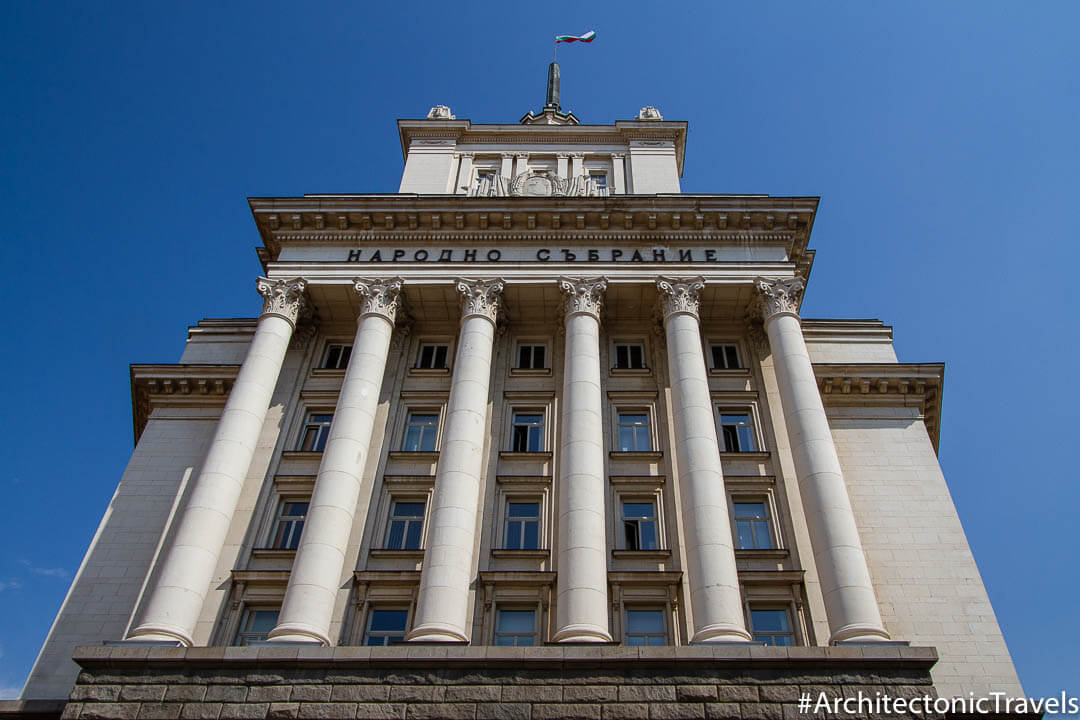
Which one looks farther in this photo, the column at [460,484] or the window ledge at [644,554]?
the window ledge at [644,554]

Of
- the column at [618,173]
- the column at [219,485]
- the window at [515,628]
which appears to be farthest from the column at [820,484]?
the column at [219,485]

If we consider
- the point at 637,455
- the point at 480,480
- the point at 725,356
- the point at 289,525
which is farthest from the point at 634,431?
the point at 289,525

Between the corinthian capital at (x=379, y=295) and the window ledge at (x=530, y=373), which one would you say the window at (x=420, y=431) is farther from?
the corinthian capital at (x=379, y=295)

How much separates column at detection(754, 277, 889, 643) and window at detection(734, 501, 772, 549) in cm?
223

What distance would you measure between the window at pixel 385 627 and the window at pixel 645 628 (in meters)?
6.54

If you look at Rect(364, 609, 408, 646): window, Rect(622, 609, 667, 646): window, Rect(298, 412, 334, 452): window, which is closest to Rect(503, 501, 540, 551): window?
Rect(622, 609, 667, 646): window

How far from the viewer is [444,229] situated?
32.7 meters

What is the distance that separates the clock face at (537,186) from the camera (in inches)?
1419

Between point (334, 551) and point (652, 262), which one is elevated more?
point (652, 262)

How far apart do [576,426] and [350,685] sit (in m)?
10.4

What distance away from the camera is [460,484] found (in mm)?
24141

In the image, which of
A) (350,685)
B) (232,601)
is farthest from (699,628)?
(232,601)

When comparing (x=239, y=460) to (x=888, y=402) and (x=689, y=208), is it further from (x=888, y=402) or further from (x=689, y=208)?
(x=888, y=402)

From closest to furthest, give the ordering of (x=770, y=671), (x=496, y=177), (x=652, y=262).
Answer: (x=770, y=671), (x=652, y=262), (x=496, y=177)
